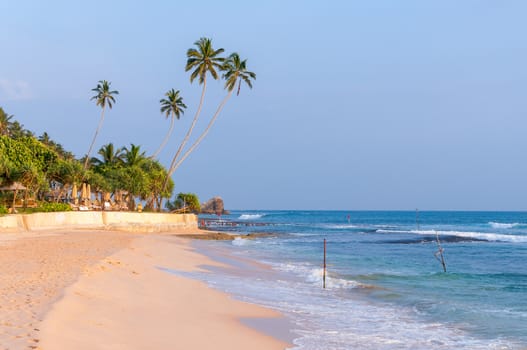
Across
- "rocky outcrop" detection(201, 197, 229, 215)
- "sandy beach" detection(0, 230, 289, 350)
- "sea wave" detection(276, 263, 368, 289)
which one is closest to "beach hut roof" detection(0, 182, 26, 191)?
"sandy beach" detection(0, 230, 289, 350)

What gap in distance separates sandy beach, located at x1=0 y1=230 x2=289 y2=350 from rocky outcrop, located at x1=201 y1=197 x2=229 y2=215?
5975 inches

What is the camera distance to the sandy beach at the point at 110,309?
23.7 feet

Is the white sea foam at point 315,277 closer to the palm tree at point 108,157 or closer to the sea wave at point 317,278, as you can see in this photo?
the sea wave at point 317,278

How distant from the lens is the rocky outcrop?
6619 inches

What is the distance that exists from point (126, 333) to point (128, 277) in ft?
21.6

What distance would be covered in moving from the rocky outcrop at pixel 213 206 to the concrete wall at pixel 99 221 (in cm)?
11575

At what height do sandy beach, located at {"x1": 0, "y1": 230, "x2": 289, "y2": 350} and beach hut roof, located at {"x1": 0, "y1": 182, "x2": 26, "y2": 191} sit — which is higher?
beach hut roof, located at {"x1": 0, "y1": 182, "x2": 26, "y2": 191}

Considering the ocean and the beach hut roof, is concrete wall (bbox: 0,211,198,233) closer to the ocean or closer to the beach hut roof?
the beach hut roof

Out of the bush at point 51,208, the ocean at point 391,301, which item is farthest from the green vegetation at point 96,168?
the ocean at point 391,301

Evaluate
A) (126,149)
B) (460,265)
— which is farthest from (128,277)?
(126,149)

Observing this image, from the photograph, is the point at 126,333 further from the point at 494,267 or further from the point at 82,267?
the point at 494,267

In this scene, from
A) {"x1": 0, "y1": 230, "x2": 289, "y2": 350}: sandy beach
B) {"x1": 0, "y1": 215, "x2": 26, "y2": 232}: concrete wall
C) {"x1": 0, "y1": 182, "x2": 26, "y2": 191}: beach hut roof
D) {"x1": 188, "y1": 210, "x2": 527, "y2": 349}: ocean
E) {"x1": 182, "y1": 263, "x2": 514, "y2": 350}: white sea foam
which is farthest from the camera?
{"x1": 0, "y1": 182, "x2": 26, "y2": 191}: beach hut roof

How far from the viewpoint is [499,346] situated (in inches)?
400

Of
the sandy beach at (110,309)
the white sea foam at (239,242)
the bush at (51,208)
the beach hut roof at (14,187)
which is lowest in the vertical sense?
the white sea foam at (239,242)
